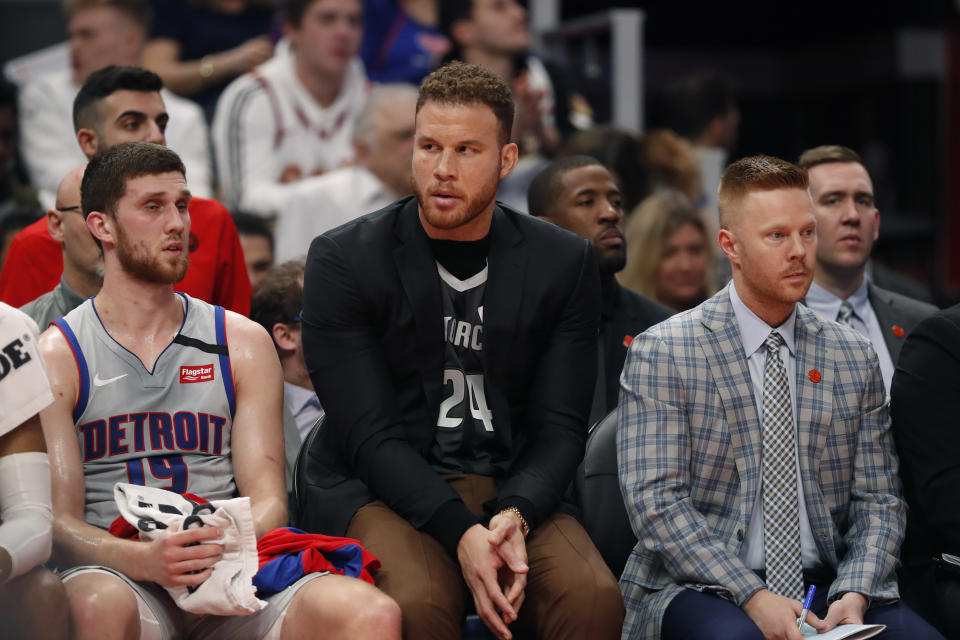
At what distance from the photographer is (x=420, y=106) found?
2883 millimetres

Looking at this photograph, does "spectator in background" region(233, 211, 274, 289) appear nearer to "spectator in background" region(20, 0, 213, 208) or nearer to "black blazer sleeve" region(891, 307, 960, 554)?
"spectator in background" region(20, 0, 213, 208)

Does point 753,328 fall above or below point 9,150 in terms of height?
below

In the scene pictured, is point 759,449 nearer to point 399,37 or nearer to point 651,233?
point 651,233

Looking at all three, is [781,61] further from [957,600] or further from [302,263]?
[957,600]

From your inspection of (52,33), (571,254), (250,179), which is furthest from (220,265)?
(52,33)

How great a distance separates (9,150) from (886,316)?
13.1 ft

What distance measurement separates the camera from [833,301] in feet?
12.9

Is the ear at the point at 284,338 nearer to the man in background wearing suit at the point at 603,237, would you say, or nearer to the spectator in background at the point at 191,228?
the spectator in background at the point at 191,228

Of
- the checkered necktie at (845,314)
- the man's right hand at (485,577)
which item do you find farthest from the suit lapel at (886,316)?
the man's right hand at (485,577)

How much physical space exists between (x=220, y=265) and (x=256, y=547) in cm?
137

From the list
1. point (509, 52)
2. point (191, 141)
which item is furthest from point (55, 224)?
point (509, 52)

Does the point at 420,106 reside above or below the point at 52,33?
below

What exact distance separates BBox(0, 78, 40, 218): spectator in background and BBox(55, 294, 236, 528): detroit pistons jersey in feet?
9.79

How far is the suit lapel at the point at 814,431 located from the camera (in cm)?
281
